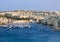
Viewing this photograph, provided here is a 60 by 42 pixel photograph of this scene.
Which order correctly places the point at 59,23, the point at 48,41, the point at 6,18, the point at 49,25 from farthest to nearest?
1. the point at 6,18
2. the point at 49,25
3. the point at 59,23
4. the point at 48,41

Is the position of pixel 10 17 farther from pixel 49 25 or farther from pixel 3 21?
pixel 49 25

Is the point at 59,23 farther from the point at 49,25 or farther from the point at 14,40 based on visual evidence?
the point at 14,40

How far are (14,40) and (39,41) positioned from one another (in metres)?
1.58

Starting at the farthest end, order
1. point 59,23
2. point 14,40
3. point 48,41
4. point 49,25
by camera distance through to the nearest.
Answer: point 49,25, point 59,23, point 14,40, point 48,41

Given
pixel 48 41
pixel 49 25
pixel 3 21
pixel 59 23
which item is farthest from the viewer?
pixel 3 21

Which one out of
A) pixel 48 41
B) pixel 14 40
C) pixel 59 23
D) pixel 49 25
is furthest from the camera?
pixel 49 25

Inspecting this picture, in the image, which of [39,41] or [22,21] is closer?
[39,41]

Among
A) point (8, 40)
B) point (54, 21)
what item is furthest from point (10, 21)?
point (8, 40)

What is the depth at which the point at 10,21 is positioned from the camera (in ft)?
94.2

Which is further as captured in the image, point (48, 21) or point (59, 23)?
point (48, 21)

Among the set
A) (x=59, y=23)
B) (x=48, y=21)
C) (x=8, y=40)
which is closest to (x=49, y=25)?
(x=48, y=21)

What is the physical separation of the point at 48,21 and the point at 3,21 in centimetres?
512

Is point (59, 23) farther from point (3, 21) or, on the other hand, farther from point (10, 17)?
point (10, 17)

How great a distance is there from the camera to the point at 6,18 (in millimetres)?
28953
